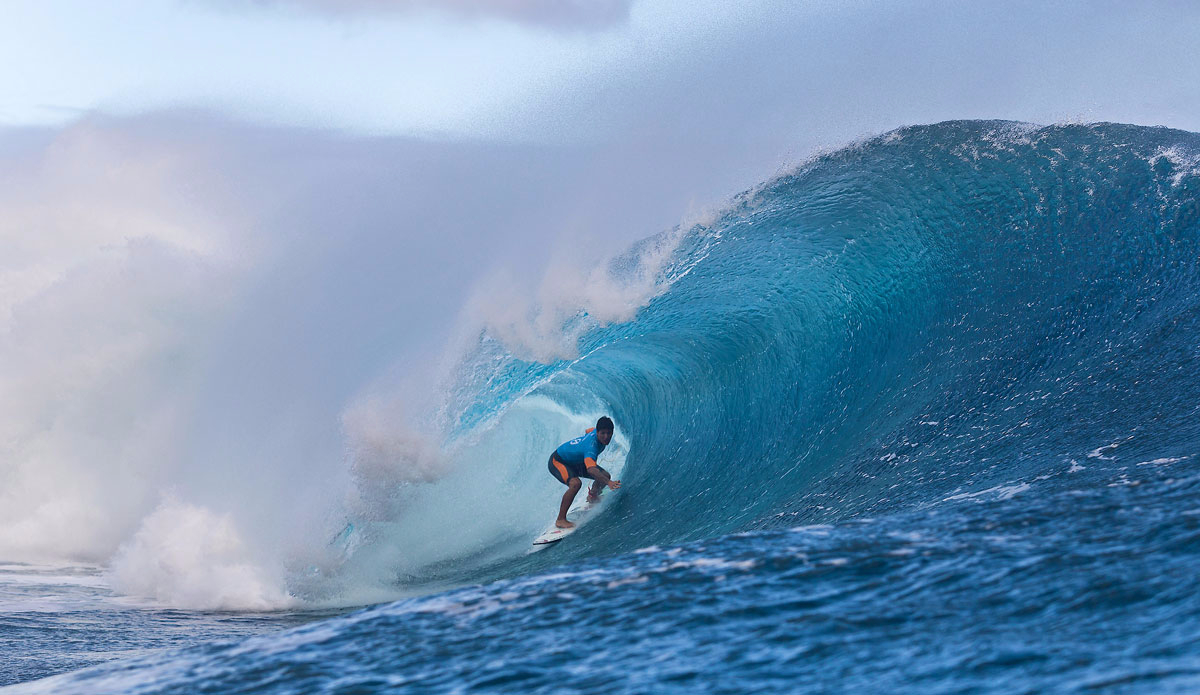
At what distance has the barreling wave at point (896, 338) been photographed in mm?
5477

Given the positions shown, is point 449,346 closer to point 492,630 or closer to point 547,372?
point 547,372

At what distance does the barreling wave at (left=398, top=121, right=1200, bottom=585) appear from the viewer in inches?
216

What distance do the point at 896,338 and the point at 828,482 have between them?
1.94m

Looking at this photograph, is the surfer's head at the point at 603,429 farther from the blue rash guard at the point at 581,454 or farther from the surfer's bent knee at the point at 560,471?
the surfer's bent knee at the point at 560,471

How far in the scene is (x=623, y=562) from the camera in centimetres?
300

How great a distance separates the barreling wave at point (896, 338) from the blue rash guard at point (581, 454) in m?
0.53

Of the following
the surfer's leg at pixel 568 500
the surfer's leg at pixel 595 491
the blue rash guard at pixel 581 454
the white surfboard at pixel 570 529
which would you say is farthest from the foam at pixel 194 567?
the surfer's leg at pixel 595 491

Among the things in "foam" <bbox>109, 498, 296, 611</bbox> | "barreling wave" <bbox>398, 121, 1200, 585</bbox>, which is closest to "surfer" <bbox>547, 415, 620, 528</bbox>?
"barreling wave" <bbox>398, 121, 1200, 585</bbox>

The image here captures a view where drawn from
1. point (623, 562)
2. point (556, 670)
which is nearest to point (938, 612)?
point (556, 670)

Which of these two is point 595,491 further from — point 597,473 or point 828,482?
point 828,482

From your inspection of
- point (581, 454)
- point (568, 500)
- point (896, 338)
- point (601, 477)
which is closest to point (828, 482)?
point (896, 338)

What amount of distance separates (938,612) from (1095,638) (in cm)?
36

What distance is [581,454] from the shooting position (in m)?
8.36

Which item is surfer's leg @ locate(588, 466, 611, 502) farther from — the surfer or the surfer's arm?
the surfer's arm
